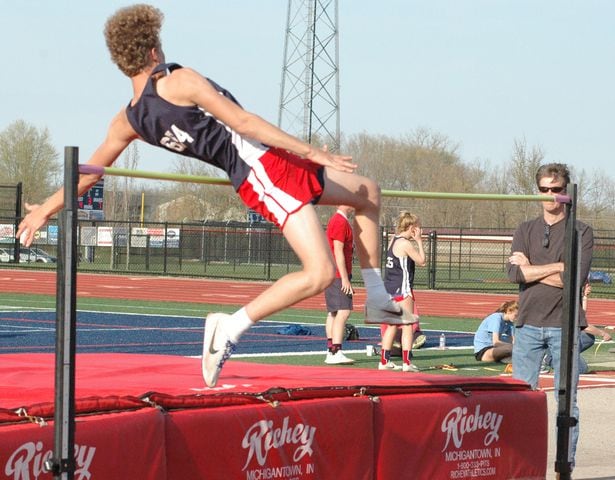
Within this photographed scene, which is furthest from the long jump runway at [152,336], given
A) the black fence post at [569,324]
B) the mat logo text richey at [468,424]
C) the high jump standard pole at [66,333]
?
the high jump standard pole at [66,333]

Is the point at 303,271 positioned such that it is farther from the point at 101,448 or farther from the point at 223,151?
the point at 101,448

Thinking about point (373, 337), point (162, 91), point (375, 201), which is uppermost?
point (162, 91)

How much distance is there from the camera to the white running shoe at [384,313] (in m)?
5.62

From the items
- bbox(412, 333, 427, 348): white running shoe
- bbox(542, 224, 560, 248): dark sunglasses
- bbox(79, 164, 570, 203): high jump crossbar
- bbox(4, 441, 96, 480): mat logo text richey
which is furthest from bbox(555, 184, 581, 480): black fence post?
bbox(412, 333, 427, 348): white running shoe

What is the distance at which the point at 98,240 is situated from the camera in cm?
3991

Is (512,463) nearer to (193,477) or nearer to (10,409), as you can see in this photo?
(193,477)

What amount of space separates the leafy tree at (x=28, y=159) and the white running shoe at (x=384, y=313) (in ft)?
246

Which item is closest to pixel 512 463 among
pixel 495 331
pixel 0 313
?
pixel 495 331

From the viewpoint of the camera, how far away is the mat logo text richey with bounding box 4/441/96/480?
461 cm

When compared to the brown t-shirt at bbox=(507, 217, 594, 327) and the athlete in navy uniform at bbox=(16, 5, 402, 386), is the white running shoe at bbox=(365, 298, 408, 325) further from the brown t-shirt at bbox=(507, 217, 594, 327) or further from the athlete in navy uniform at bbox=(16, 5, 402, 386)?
the brown t-shirt at bbox=(507, 217, 594, 327)

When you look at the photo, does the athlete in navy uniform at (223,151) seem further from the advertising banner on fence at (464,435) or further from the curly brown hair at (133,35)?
the advertising banner on fence at (464,435)

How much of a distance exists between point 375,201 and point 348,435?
1.19 m

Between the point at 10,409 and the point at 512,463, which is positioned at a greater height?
the point at 10,409

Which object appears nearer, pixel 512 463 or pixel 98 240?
pixel 512 463
